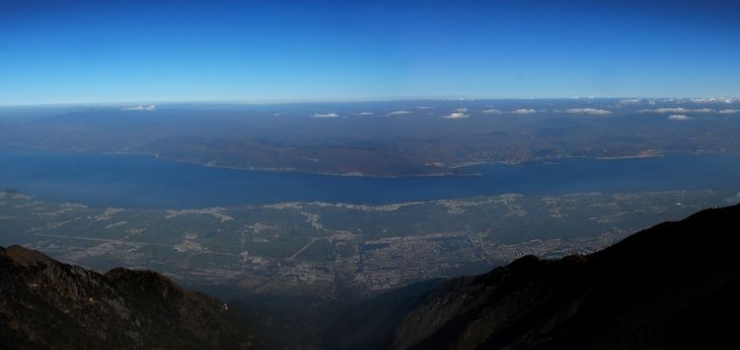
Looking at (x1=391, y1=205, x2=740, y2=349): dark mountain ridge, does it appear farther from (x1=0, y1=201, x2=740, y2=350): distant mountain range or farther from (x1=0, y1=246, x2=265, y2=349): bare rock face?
(x1=0, y1=246, x2=265, y2=349): bare rock face

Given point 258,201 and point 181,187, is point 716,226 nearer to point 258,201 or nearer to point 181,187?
point 258,201

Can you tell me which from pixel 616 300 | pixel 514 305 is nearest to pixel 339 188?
pixel 514 305

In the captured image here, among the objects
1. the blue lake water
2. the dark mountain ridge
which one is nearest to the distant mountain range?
the dark mountain ridge

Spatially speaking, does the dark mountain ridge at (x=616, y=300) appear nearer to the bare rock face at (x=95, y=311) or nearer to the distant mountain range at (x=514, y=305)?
the distant mountain range at (x=514, y=305)

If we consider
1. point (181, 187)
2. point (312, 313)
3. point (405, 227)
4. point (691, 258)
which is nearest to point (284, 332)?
point (312, 313)

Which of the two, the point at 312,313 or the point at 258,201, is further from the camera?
the point at 258,201

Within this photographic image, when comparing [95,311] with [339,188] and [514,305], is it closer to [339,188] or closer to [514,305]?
[514,305]
